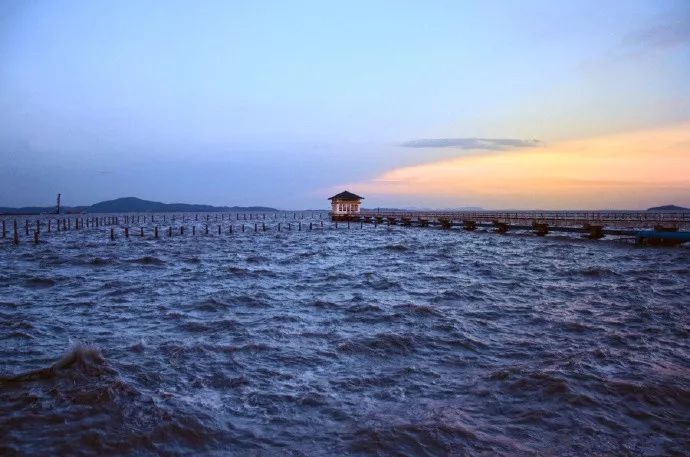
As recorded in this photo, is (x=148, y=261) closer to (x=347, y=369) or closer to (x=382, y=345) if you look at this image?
(x=382, y=345)

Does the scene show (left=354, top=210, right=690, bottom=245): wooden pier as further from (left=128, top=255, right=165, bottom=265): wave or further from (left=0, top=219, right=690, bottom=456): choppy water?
(left=128, top=255, right=165, bottom=265): wave

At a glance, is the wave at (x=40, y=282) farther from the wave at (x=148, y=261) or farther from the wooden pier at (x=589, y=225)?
the wooden pier at (x=589, y=225)

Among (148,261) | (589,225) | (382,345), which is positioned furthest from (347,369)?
(589,225)

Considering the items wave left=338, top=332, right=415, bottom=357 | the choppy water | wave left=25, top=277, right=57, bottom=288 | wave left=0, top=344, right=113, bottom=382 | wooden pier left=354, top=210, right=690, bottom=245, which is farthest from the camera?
wooden pier left=354, top=210, right=690, bottom=245

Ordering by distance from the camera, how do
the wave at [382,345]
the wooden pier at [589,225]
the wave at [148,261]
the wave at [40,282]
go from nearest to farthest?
the wave at [382,345] → the wave at [40,282] → the wave at [148,261] → the wooden pier at [589,225]

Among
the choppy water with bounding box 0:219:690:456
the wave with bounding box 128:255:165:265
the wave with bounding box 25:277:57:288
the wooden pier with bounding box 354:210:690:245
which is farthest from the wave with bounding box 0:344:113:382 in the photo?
the wooden pier with bounding box 354:210:690:245

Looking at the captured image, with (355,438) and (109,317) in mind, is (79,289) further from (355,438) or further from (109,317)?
(355,438)

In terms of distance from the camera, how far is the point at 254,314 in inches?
517

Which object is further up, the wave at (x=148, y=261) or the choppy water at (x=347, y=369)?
the choppy water at (x=347, y=369)

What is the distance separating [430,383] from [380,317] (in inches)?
195

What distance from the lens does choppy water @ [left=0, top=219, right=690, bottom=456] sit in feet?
18.8

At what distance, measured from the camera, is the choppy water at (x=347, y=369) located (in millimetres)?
5734

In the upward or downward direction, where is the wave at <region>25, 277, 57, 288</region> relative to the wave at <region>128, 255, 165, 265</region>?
downward

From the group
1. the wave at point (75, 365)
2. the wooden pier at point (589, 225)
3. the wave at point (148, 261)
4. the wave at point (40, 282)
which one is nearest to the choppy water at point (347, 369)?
the wave at point (75, 365)
